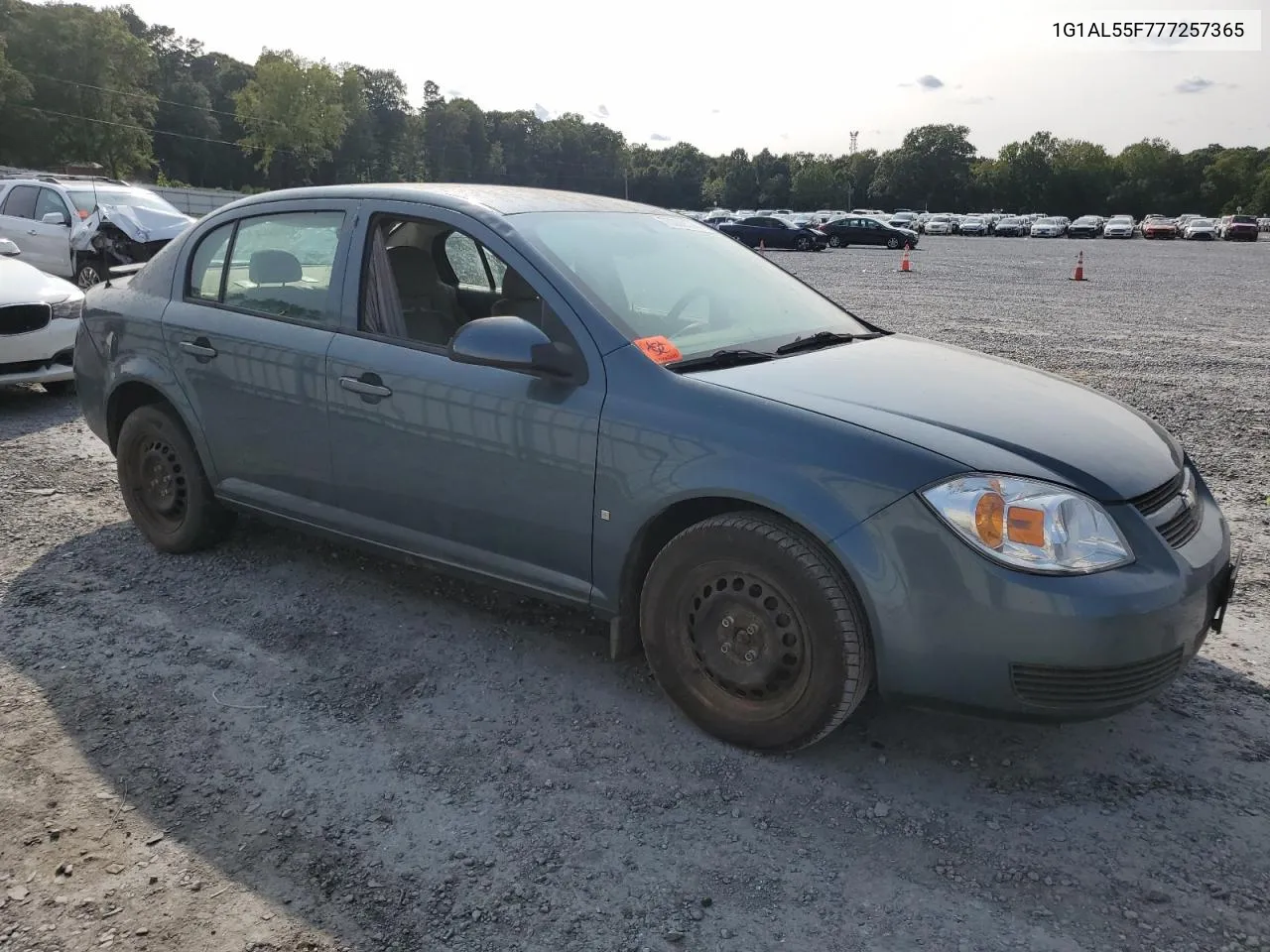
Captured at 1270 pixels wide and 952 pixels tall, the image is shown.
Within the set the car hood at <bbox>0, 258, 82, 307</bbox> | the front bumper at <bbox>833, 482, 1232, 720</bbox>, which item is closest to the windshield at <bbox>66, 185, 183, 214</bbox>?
the car hood at <bbox>0, 258, 82, 307</bbox>

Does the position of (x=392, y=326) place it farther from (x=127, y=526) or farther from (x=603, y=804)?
(x=127, y=526)

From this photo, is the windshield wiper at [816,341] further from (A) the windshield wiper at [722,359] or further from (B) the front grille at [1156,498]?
(B) the front grille at [1156,498]

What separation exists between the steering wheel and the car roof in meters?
0.58

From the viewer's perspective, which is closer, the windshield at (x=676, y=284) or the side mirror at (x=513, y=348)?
the side mirror at (x=513, y=348)

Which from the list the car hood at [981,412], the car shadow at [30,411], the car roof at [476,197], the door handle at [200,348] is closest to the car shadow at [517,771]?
the car hood at [981,412]

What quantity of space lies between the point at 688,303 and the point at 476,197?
93 centimetres

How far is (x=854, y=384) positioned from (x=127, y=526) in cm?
Answer: 391

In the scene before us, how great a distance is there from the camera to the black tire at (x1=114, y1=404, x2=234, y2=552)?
468 centimetres

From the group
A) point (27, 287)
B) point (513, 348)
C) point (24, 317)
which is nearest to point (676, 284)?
point (513, 348)

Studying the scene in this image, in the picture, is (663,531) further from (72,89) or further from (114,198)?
(72,89)

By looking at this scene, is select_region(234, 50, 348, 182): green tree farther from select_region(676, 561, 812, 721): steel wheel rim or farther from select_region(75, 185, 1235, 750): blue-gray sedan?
select_region(676, 561, 812, 721): steel wheel rim

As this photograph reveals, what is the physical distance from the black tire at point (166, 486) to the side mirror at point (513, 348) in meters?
1.94

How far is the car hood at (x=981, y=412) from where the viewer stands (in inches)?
115

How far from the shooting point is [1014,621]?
107 inches
